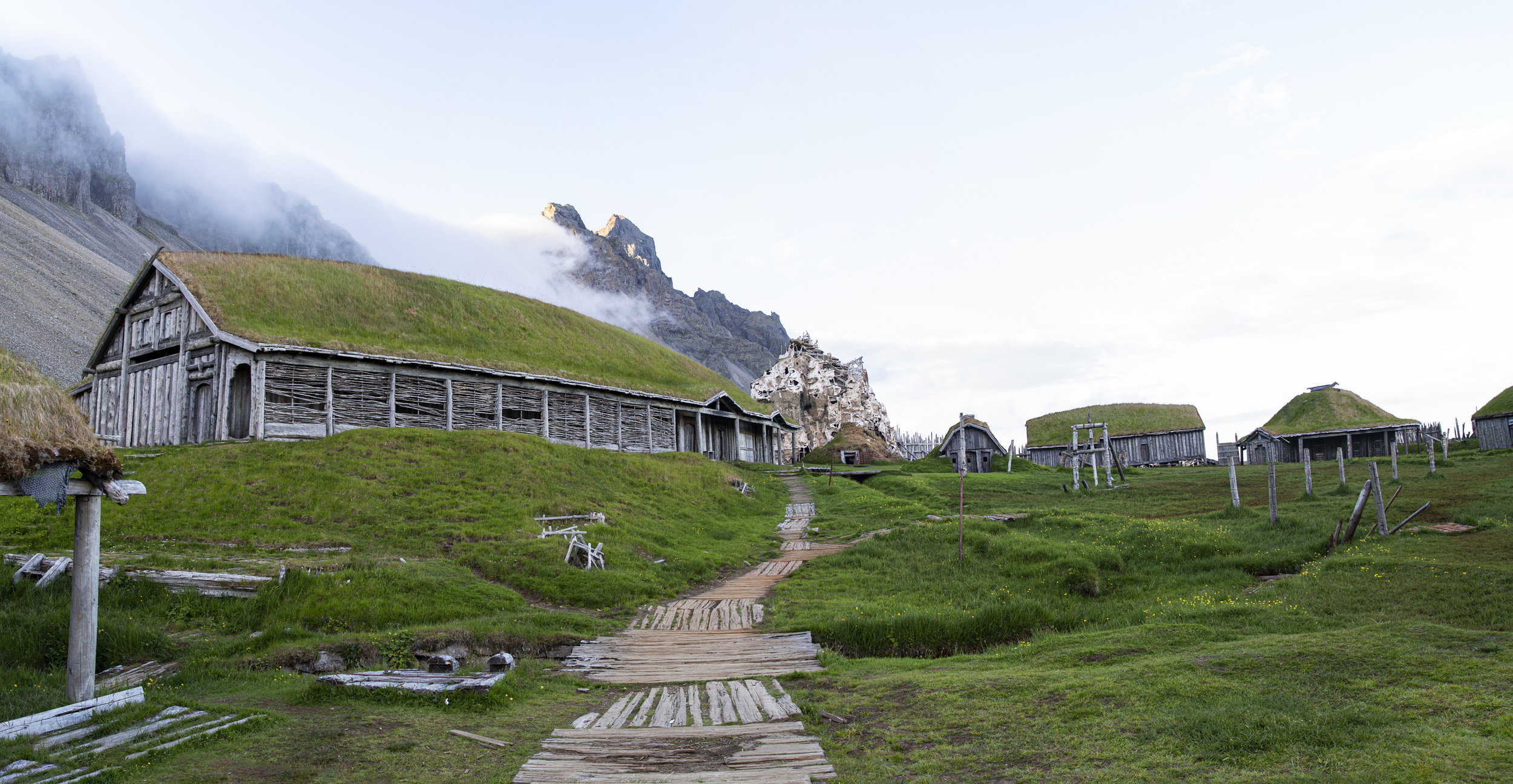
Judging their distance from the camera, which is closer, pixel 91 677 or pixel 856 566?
pixel 91 677

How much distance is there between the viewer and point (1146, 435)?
59625 mm

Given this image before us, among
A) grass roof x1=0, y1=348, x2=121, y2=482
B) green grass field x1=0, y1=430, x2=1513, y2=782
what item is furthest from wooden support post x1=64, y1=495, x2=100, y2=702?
grass roof x1=0, y1=348, x2=121, y2=482

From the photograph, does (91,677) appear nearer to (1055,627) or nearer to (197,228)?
(1055,627)

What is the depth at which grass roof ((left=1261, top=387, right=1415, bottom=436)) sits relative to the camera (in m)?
53.6

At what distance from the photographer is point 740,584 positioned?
1925 cm

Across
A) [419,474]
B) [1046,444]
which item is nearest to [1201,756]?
[419,474]

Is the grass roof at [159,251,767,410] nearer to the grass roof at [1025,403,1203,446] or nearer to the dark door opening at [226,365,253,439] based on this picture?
the dark door opening at [226,365,253,439]

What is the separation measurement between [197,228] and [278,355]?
19007cm

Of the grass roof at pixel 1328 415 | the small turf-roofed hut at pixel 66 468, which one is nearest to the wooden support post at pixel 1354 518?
the small turf-roofed hut at pixel 66 468

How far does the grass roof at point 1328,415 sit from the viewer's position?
176ft

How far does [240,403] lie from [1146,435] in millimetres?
57427

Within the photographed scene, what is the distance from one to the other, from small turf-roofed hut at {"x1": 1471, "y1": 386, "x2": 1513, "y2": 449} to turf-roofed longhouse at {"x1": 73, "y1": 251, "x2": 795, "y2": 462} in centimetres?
4922

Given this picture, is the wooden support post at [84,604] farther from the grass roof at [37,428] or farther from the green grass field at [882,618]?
the grass roof at [37,428]

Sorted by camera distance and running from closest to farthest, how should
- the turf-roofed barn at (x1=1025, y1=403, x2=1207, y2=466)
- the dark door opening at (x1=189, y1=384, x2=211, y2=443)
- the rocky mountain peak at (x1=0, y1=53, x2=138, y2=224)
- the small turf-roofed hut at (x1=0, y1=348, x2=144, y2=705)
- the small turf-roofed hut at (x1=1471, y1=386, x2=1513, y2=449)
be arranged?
the small turf-roofed hut at (x1=0, y1=348, x2=144, y2=705) < the dark door opening at (x1=189, y1=384, x2=211, y2=443) < the small turf-roofed hut at (x1=1471, y1=386, x2=1513, y2=449) < the turf-roofed barn at (x1=1025, y1=403, x2=1207, y2=466) < the rocky mountain peak at (x1=0, y1=53, x2=138, y2=224)
